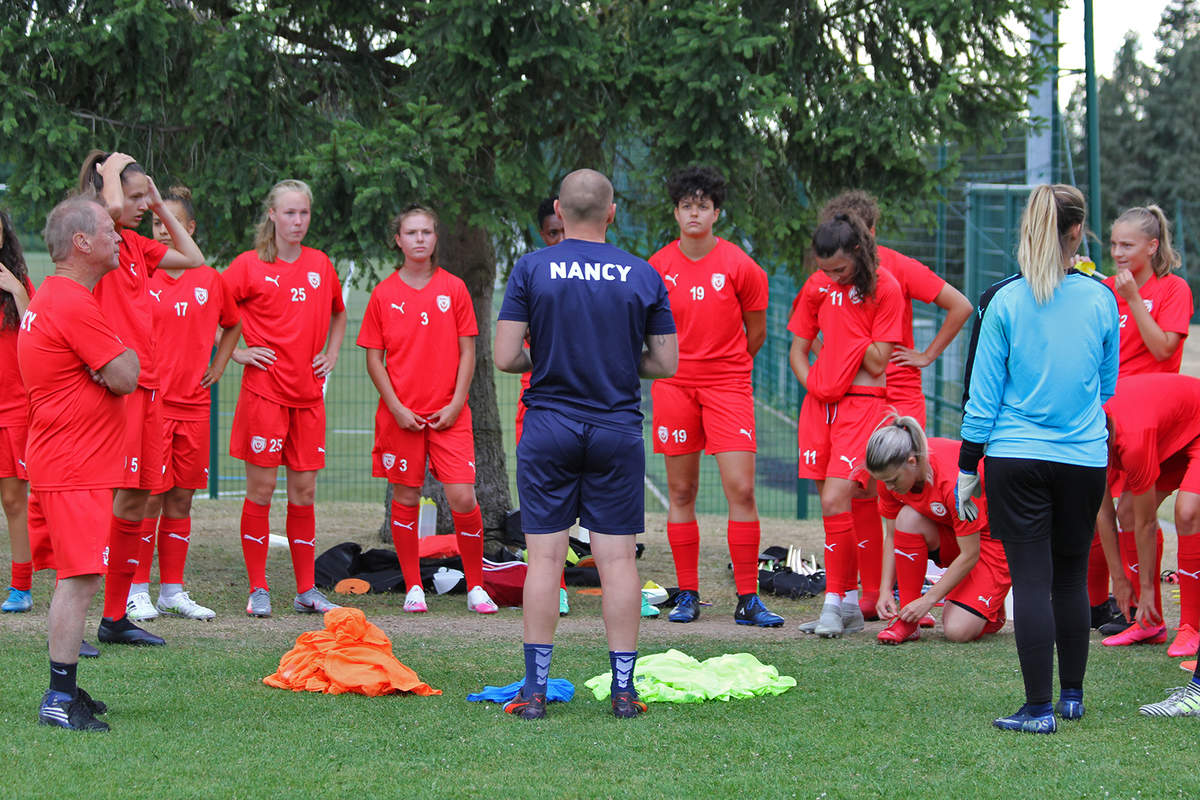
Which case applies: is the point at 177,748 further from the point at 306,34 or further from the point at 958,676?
the point at 306,34

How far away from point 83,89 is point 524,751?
5.80 meters

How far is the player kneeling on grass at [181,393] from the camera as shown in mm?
6676

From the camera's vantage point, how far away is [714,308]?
6848mm

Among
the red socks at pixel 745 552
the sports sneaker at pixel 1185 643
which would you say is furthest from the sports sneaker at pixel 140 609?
the sports sneaker at pixel 1185 643

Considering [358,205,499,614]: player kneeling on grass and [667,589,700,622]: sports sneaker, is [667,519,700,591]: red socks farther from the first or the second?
[358,205,499,614]: player kneeling on grass

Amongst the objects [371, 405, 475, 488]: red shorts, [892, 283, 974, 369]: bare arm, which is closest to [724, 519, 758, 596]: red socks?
[892, 283, 974, 369]: bare arm

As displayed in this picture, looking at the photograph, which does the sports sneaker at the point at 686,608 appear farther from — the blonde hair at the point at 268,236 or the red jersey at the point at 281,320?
the blonde hair at the point at 268,236

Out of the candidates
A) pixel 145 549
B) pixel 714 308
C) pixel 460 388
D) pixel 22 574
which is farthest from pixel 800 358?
pixel 22 574

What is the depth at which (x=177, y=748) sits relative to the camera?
4238 mm

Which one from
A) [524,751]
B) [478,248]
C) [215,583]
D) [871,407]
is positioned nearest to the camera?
[524,751]

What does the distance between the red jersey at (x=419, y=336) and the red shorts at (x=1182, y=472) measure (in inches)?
149

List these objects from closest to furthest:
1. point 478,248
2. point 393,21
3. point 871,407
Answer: point 871,407, point 393,21, point 478,248

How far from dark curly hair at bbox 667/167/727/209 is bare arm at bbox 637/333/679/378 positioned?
202cm

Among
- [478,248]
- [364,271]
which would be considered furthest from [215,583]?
[478,248]
